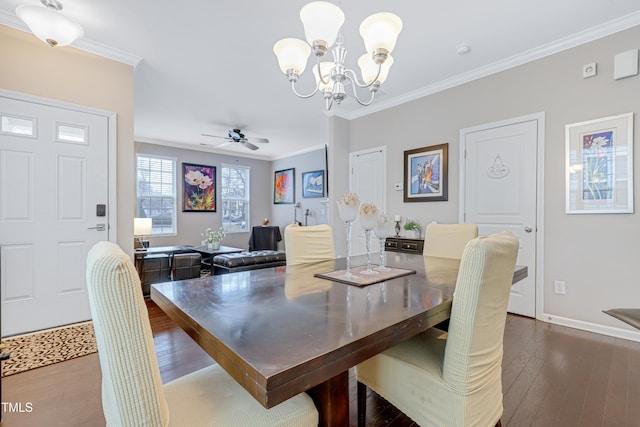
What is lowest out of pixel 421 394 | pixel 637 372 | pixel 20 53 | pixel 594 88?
pixel 637 372

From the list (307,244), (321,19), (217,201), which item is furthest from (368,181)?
(217,201)

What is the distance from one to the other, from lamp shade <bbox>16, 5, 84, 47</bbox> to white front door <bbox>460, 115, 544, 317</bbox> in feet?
12.4

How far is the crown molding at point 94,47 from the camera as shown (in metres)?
2.45

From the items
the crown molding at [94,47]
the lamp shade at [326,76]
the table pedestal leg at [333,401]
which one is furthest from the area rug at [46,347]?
the lamp shade at [326,76]

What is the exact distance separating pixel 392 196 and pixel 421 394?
130 inches

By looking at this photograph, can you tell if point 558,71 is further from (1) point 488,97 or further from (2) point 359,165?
(2) point 359,165

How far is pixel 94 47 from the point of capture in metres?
2.83

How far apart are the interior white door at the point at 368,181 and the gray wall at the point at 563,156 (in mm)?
1073

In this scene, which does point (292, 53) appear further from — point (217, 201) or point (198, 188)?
point (217, 201)

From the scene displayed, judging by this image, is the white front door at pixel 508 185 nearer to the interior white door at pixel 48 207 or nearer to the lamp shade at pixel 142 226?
the interior white door at pixel 48 207

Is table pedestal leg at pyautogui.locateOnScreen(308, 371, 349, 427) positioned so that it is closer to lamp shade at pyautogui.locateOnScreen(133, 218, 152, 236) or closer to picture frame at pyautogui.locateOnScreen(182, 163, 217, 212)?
lamp shade at pyautogui.locateOnScreen(133, 218, 152, 236)

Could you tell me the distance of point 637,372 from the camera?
2.00 meters

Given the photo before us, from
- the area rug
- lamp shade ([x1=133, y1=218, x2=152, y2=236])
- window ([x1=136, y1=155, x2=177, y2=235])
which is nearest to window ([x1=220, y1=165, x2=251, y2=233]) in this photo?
window ([x1=136, y1=155, x2=177, y2=235])

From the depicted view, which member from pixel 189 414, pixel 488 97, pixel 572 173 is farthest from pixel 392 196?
pixel 189 414
